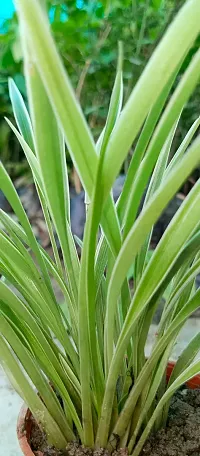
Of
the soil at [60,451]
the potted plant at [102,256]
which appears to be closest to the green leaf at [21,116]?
the potted plant at [102,256]

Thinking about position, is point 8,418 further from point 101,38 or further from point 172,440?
point 101,38

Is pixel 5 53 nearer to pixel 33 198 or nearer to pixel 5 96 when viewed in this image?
pixel 5 96

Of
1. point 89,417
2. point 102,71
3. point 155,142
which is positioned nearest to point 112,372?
point 89,417

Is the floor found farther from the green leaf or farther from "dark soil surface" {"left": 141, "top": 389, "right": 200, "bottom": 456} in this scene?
the green leaf

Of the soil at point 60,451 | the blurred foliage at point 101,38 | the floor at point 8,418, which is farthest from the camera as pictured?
the blurred foliage at point 101,38

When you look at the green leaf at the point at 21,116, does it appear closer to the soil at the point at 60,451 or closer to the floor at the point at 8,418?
the soil at the point at 60,451

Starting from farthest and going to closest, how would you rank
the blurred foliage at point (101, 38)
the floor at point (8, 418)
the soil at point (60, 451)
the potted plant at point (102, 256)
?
the blurred foliage at point (101, 38)
the floor at point (8, 418)
the soil at point (60, 451)
the potted plant at point (102, 256)

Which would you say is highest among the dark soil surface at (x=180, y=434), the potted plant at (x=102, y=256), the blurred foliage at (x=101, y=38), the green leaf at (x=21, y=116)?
the blurred foliage at (x=101, y=38)
